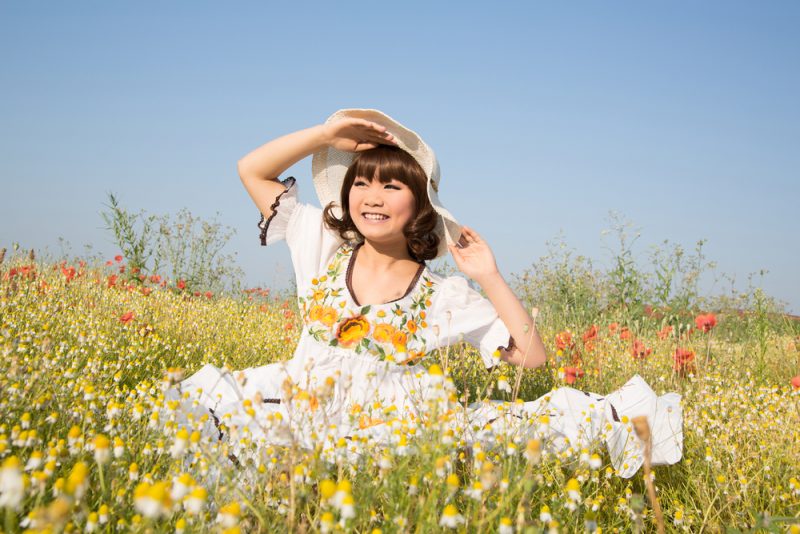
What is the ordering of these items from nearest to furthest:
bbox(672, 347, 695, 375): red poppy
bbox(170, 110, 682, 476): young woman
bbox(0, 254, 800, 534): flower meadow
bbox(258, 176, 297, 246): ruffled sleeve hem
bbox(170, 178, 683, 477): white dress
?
bbox(0, 254, 800, 534): flower meadow
bbox(170, 178, 683, 477): white dress
bbox(170, 110, 682, 476): young woman
bbox(258, 176, 297, 246): ruffled sleeve hem
bbox(672, 347, 695, 375): red poppy

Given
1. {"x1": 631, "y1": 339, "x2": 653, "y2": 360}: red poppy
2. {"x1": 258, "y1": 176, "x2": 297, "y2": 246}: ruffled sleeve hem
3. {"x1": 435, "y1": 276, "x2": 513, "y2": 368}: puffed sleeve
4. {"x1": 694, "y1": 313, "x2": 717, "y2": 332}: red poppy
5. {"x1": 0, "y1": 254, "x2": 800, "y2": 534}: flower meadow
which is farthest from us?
{"x1": 694, "y1": 313, "x2": 717, "y2": 332}: red poppy

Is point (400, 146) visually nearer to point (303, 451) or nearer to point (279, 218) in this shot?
point (279, 218)

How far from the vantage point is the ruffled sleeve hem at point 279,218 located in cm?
358

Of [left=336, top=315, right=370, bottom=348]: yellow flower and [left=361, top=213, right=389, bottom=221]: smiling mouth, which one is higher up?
[left=361, top=213, right=389, bottom=221]: smiling mouth

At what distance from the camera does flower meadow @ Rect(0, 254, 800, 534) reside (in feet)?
4.91

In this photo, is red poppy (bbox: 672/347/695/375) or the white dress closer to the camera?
the white dress

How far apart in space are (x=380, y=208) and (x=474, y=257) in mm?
626

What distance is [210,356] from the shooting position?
14.0 ft

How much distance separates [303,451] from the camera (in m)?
1.88

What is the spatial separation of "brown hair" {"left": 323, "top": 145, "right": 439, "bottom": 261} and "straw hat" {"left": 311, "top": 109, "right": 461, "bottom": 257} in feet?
0.15

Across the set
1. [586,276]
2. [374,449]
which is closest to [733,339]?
[586,276]

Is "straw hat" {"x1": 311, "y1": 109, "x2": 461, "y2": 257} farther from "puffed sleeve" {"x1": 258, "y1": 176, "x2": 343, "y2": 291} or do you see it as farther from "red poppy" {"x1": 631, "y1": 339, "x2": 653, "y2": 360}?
"red poppy" {"x1": 631, "y1": 339, "x2": 653, "y2": 360}

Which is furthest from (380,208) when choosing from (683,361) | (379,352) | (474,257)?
(683,361)

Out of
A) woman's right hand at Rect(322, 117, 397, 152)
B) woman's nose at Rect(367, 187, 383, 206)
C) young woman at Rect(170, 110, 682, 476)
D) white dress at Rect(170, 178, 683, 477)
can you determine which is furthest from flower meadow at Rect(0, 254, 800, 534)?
woman's right hand at Rect(322, 117, 397, 152)
